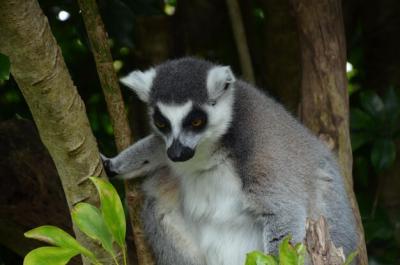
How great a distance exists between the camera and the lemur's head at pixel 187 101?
4.64 meters

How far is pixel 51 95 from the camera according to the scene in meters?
3.88

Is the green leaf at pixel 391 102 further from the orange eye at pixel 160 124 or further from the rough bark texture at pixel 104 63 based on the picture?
the rough bark texture at pixel 104 63

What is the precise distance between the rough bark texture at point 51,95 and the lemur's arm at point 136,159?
94 centimetres

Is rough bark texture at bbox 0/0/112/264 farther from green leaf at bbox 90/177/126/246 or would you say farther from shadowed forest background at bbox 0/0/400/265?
shadowed forest background at bbox 0/0/400/265

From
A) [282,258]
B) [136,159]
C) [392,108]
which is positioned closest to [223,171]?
[136,159]

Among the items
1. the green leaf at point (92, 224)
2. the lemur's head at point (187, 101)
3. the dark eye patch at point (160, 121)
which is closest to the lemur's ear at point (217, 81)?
the lemur's head at point (187, 101)

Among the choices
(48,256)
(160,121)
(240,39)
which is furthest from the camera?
(240,39)

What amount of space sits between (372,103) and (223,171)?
2.03 m

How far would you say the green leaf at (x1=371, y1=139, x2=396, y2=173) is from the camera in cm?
614

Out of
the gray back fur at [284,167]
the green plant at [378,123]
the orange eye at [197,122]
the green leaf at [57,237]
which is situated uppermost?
the green leaf at [57,237]

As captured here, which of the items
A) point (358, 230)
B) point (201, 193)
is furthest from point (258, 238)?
point (358, 230)

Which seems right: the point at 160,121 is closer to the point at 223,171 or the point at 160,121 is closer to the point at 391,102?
the point at 223,171

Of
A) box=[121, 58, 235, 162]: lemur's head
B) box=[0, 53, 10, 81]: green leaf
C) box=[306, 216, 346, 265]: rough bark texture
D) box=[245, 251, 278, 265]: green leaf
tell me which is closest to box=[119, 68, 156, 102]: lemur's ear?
box=[121, 58, 235, 162]: lemur's head

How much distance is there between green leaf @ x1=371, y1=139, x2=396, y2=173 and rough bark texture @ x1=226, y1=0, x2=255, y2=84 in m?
1.32
